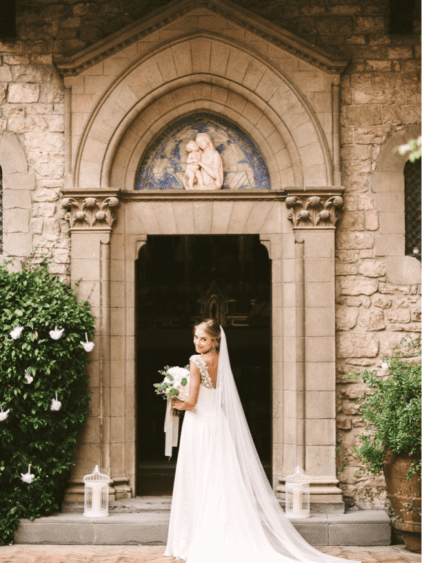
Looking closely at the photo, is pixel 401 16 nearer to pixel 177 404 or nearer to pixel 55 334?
pixel 177 404

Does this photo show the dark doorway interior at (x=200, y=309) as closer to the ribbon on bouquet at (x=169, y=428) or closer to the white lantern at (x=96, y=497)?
the white lantern at (x=96, y=497)

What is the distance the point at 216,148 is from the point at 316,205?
4.63 ft

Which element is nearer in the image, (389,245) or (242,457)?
(242,457)

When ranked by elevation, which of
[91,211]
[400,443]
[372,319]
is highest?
[91,211]

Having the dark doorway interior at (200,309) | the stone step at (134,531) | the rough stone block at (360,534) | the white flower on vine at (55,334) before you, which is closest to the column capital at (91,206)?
the white flower on vine at (55,334)

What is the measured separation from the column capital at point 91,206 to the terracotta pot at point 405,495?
3855 mm

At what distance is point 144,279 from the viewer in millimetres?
12875

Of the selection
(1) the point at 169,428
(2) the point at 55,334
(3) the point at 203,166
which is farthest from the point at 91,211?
(1) the point at 169,428

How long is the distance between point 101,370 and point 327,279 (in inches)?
106

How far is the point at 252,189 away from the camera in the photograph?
8.08m

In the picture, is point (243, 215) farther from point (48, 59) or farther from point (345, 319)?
point (48, 59)

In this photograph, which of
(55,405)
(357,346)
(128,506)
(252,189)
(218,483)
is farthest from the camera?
(252,189)

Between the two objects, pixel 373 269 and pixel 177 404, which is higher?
pixel 373 269

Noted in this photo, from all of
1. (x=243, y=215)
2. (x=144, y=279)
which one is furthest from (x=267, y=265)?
(x=243, y=215)
